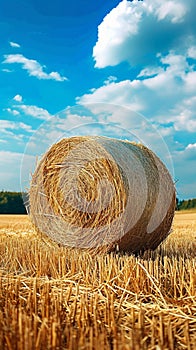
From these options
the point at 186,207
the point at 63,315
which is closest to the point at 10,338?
the point at 63,315

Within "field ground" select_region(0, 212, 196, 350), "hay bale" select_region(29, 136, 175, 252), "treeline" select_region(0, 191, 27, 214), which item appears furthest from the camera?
"treeline" select_region(0, 191, 27, 214)

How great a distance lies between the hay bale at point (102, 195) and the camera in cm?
506

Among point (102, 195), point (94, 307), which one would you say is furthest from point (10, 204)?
point (94, 307)

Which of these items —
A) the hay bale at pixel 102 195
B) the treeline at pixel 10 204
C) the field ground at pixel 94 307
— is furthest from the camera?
the treeline at pixel 10 204

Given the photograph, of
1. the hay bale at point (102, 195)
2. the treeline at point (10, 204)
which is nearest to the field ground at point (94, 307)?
the hay bale at point (102, 195)

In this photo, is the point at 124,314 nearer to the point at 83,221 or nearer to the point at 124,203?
the point at 124,203

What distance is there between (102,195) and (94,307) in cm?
260

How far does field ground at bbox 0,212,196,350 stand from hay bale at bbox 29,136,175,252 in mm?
666

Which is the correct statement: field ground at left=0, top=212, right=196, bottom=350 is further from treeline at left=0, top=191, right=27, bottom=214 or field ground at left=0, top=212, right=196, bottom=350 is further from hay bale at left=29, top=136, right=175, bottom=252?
treeline at left=0, top=191, right=27, bottom=214

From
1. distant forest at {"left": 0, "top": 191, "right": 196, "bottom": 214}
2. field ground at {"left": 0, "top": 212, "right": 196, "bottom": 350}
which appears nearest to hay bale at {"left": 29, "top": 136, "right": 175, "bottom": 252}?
field ground at {"left": 0, "top": 212, "right": 196, "bottom": 350}

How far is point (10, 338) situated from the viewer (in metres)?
2.04

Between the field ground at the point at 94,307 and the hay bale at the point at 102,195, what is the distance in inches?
26.2

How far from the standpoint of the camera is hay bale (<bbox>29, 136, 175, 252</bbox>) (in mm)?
5059

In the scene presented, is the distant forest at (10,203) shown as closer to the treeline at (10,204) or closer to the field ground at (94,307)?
the treeline at (10,204)
